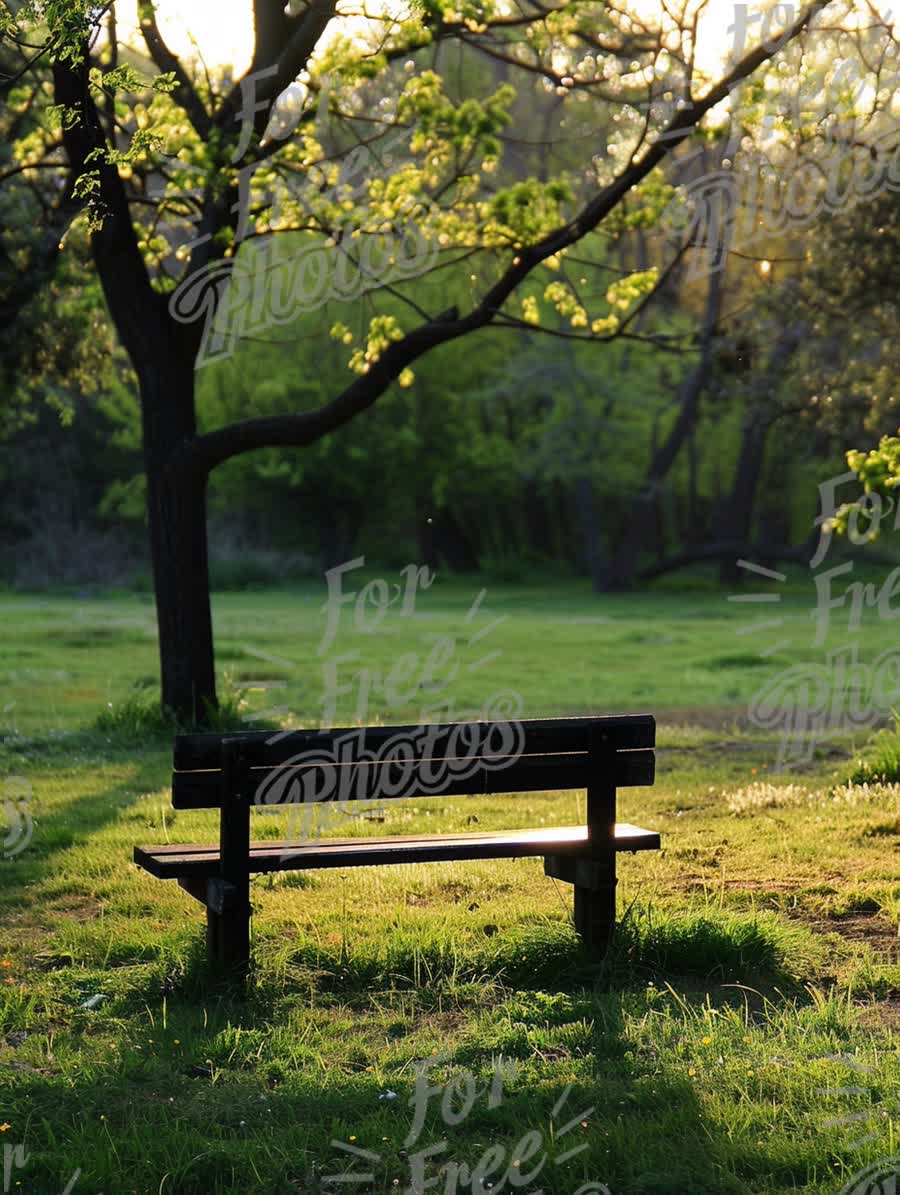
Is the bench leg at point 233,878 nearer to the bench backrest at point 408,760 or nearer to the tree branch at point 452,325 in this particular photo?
the bench backrest at point 408,760

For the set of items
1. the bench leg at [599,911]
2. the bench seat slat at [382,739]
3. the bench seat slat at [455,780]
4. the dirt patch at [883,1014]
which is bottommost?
the dirt patch at [883,1014]

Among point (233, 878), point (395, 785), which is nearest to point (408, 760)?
point (395, 785)

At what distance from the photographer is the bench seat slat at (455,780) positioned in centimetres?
626

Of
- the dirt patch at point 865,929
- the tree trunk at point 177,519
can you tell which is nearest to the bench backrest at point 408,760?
the dirt patch at point 865,929

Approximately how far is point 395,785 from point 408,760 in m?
0.13

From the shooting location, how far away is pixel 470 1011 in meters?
6.00

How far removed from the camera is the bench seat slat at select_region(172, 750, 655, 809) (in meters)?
6.26

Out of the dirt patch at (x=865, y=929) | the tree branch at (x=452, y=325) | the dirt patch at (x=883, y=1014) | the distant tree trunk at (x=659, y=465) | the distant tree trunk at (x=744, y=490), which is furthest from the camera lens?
the distant tree trunk at (x=744, y=490)

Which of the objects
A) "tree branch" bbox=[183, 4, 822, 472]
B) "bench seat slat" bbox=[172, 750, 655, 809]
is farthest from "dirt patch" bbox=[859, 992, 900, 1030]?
"tree branch" bbox=[183, 4, 822, 472]

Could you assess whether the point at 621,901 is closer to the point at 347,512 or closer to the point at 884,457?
the point at 884,457

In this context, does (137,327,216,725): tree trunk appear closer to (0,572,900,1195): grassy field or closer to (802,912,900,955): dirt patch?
(0,572,900,1195): grassy field

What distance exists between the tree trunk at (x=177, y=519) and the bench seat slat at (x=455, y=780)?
7.26 m

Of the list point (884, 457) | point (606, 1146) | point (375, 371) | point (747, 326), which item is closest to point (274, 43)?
point (375, 371)

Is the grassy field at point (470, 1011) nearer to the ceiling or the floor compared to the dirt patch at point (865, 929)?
nearer to the ceiling
